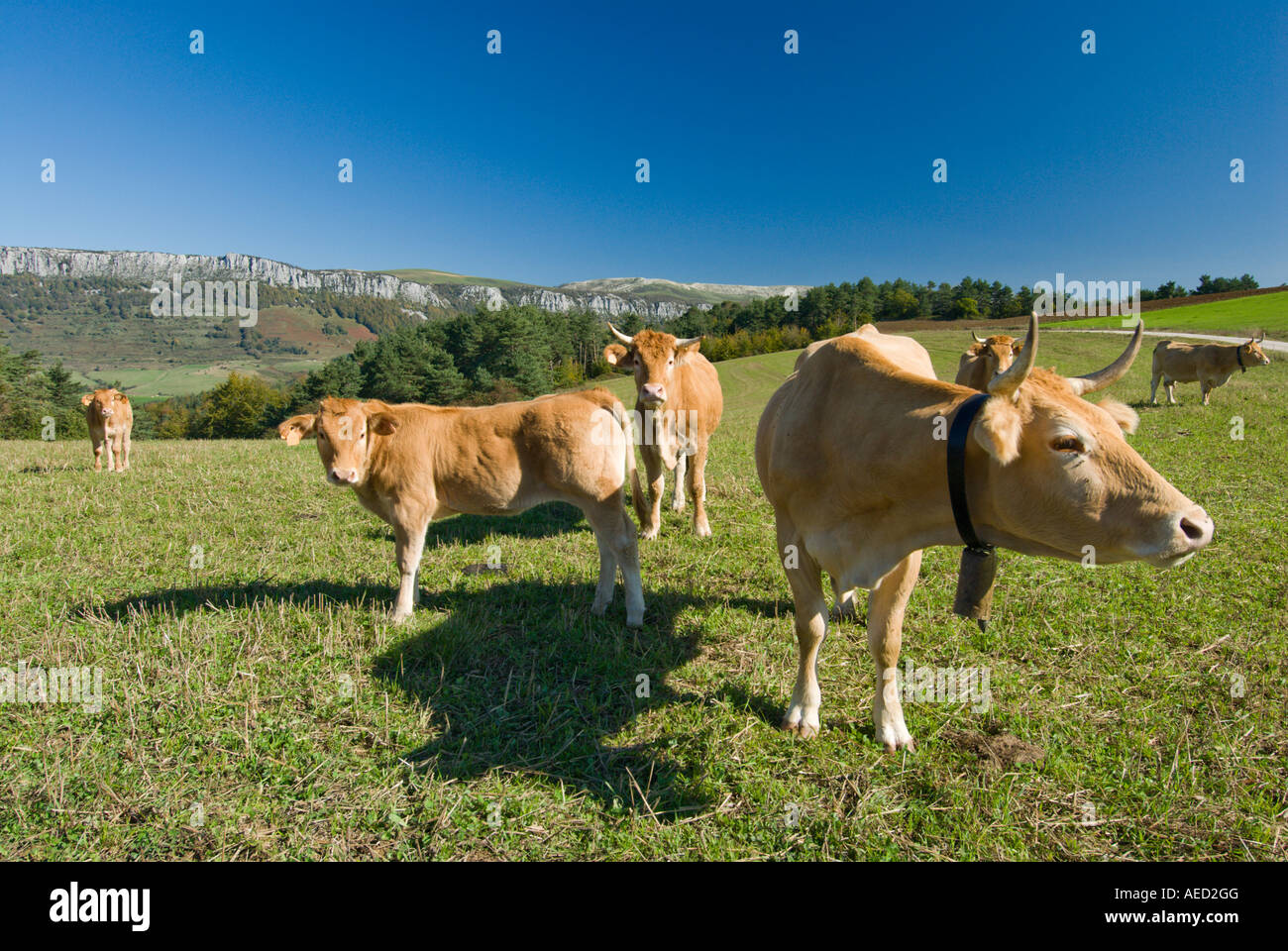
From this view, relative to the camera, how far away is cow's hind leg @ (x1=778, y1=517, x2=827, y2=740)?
13.7 ft

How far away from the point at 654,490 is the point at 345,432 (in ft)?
13.4

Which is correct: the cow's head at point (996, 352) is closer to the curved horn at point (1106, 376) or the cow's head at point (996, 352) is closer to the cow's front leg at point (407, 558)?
the curved horn at point (1106, 376)

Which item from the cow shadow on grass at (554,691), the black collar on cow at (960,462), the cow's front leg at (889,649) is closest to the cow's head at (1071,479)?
the black collar on cow at (960,462)

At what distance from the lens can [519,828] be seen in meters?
3.40

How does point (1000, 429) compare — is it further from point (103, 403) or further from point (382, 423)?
point (103, 403)

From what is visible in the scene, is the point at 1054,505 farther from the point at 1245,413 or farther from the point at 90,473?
the point at 1245,413

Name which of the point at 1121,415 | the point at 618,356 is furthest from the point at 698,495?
the point at 1121,415

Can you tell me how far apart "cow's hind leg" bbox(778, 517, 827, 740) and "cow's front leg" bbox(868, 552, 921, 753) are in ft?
1.15

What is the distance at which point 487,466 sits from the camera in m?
6.25

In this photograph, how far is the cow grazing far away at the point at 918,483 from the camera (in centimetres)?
245

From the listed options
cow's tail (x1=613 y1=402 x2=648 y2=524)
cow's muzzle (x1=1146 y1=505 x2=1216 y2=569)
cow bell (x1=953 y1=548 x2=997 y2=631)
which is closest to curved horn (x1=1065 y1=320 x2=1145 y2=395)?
cow's muzzle (x1=1146 y1=505 x2=1216 y2=569)

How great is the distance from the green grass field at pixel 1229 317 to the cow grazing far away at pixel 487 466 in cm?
5228

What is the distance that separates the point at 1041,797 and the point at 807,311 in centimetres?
10535
